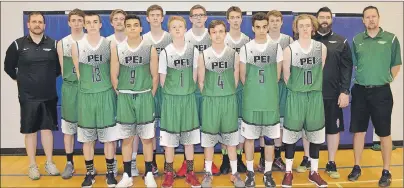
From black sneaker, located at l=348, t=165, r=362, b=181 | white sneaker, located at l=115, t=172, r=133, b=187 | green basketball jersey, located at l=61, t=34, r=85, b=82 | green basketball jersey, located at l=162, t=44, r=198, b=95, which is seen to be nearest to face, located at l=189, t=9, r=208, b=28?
green basketball jersey, located at l=162, t=44, r=198, b=95

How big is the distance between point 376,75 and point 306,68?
936 millimetres

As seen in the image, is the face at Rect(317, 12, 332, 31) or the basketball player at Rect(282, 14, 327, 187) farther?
the face at Rect(317, 12, 332, 31)

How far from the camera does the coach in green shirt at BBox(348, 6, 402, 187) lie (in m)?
5.13

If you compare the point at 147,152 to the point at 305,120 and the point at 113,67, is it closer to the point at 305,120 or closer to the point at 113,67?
the point at 113,67

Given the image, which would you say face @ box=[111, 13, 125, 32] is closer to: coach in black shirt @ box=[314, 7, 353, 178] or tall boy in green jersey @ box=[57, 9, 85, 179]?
tall boy in green jersey @ box=[57, 9, 85, 179]

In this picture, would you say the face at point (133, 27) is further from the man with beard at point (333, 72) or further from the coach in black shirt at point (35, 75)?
the man with beard at point (333, 72)

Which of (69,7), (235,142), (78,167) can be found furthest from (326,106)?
(69,7)

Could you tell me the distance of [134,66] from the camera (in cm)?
486

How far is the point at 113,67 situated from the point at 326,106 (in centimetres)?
259

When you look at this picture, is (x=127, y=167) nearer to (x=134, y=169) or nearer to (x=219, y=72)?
(x=134, y=169)

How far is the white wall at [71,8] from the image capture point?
649 cm

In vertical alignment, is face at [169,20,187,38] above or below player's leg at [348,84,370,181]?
above

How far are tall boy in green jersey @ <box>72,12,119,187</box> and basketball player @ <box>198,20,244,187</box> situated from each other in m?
1.05

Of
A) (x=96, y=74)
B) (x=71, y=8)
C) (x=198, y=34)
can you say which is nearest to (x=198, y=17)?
(x=198, y=34)
